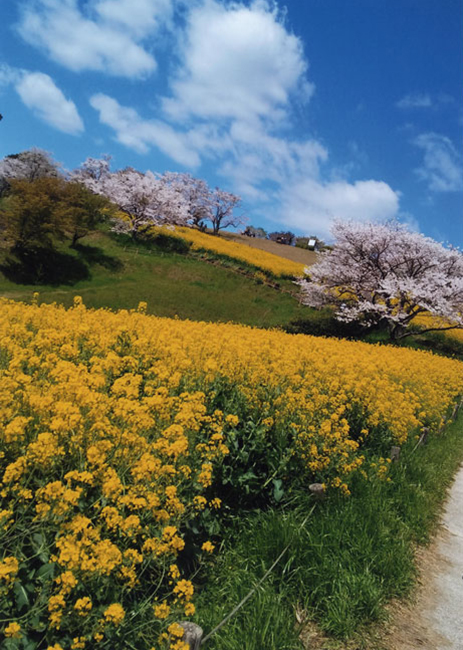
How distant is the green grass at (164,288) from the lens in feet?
80.3

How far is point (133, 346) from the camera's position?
21.7ft

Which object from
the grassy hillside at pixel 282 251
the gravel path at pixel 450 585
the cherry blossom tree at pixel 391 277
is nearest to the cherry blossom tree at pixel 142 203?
the grassy hillside at pixel 282 251

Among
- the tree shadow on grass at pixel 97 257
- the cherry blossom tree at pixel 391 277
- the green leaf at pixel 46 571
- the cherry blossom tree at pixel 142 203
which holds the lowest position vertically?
the green leaf at pixel 46 571

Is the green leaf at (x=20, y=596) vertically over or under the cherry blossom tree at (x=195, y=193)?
under

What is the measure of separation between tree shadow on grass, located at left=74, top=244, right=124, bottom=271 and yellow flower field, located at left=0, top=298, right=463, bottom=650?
23.7 m

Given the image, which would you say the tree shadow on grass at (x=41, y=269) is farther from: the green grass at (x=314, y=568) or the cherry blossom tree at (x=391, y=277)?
the green grass at (x=314, y=568)

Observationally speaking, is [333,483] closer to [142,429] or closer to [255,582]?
[255,582]

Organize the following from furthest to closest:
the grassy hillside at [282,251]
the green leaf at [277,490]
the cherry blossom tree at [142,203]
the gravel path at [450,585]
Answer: the grassy hillside at [282,251]
the cherry blossom tree at [142,203]
the green leaf at [277,490]
the gravel path at [450,585]

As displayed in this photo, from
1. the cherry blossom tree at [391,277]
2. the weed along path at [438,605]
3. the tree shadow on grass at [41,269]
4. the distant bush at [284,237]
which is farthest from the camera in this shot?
the distant bush at [284,237]

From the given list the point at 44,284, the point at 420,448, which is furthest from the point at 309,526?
the point at 44,284

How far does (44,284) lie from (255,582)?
85.3 feet

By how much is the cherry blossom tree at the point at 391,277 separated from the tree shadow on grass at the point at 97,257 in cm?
1416

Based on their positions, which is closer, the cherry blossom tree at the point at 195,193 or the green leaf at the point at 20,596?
the green leaf at the point at 20,596

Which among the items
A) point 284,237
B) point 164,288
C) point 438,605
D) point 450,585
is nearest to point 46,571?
point 438,605
